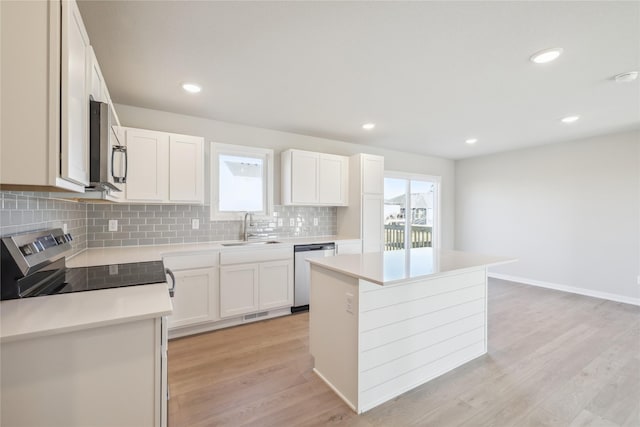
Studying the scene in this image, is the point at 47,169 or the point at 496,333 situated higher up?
the point at 47,169

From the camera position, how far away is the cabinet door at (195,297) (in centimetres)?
276

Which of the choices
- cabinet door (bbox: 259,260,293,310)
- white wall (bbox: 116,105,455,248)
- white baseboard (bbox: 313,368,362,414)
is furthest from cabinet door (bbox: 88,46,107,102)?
white baseboard (bbox: 313,368,362,414)

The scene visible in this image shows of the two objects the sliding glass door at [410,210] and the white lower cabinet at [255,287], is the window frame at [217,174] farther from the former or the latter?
the sliding glass door at [410,210]

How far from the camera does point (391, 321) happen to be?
1.90m

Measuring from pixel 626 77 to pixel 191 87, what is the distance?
3.74 metres

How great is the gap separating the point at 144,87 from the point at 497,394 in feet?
12.5

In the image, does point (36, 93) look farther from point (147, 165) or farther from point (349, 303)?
point (147, 165)

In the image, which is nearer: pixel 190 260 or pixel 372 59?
pixel 372 59

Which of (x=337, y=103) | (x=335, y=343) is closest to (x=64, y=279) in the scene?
(x=335, y=343)

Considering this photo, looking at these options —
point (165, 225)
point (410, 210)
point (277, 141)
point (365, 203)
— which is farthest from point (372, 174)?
point (165, 225)

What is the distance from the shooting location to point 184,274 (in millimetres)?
2773

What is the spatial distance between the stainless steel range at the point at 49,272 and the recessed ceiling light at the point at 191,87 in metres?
1.54

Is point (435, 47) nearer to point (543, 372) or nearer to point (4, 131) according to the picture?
point (4, 131)

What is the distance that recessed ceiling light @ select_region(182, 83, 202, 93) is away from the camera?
2484 mm
